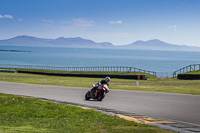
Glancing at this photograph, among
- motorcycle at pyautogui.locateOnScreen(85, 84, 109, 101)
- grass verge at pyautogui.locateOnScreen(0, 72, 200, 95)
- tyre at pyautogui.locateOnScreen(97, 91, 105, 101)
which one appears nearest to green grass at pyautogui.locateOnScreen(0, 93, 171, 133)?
motorcycle at pyautogui.locateOnScreen(85, 84, 109, 101)

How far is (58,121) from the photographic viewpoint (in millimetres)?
9719

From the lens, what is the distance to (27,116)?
1082cm

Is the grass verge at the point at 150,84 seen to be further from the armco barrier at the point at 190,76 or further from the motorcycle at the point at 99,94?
the motorcycle at the point at 99,94

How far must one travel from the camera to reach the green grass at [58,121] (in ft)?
27.2

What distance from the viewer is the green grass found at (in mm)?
8297

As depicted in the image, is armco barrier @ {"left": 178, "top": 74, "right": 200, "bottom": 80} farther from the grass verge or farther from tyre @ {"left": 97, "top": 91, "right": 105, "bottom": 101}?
tyre @ {"left": 97, "top": 91, "right": 105, "bottom": 101}

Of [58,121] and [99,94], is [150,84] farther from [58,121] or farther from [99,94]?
[58,121]

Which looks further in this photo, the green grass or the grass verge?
the grass verge

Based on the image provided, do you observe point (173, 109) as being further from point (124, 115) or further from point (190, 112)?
point (124, 115)

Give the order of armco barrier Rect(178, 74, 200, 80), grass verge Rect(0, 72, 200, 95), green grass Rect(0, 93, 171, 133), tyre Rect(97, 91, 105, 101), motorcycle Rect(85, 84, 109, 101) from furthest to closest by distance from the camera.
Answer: armco barrier Rect(178, 74, 200, 80) < grass verge Rect(0, 72, 200, 95) < tyre Rect(97, 91, 105, 101) < motorcycle Rect(85, 84, 109, 101) < green grass Rect(0, 93, 171, 133)

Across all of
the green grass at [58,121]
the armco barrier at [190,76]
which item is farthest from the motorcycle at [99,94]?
the armco barrier at [190,76]

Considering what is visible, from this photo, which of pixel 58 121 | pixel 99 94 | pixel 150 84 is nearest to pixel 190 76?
pixel 150 84

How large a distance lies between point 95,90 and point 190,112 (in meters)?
5.59

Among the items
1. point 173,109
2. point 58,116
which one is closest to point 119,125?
point 58,116
